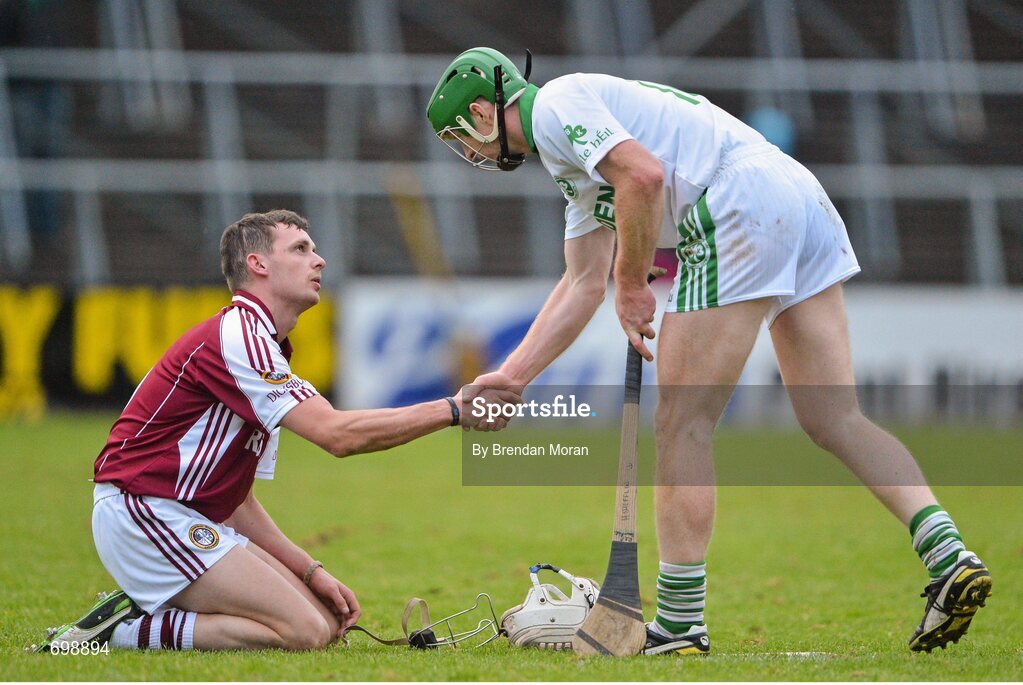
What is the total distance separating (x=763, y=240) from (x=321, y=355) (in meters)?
11.9

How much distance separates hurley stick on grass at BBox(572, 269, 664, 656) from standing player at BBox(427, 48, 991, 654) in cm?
10

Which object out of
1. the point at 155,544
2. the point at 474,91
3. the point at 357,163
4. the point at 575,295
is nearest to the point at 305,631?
the point at 155,544

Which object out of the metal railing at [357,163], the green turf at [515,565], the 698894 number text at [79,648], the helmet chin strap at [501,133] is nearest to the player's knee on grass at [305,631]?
the green turf at [515,565]

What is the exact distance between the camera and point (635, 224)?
166 inches

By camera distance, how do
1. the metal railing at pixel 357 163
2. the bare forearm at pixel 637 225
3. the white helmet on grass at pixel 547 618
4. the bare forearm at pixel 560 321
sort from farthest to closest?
the metal railing at pixel 357 163 < the bare forearm at pixel 560 321 < the white helmet on grass at pixel 547 618 < the bare forearm at pixel 637 225

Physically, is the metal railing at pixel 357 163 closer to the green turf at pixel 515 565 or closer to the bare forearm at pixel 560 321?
the green turf at pixel 515 565

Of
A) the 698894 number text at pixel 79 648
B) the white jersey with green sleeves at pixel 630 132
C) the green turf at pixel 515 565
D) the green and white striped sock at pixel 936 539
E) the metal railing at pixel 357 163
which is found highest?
the metal railing at pixel 357 163

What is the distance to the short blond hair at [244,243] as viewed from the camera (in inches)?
184

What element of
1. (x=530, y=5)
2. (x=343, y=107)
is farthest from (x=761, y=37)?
(x=343, y=107)

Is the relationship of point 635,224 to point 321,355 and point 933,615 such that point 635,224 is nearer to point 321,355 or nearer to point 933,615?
point 933,615

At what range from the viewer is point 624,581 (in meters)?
4.52

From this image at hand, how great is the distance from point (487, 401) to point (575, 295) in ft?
2.41

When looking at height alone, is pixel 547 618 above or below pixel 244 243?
below

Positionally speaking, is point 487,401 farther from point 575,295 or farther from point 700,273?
point 700,273
